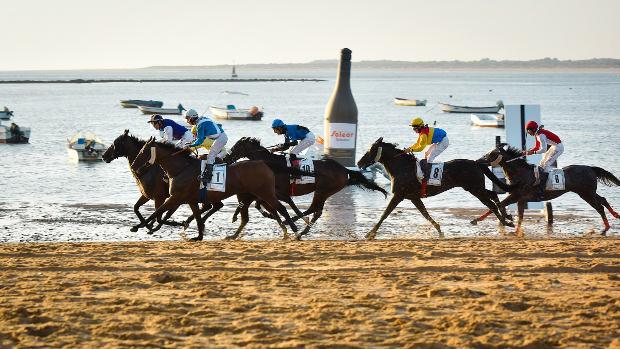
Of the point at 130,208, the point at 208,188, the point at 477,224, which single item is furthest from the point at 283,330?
the point at 130,208

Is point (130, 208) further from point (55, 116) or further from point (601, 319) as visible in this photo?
point (55, 116)

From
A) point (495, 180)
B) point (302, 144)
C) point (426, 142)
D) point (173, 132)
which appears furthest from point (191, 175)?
point (495, 180)

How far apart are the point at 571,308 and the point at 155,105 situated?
91431mm

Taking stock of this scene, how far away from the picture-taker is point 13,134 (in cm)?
4938

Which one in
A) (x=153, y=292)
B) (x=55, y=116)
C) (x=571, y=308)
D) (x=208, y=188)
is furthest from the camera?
(x=55, y=116)

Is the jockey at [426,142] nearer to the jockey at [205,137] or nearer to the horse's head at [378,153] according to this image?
the horse's head at [378,153]

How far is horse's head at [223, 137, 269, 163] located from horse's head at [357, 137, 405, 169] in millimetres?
1777

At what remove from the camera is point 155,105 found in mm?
99000

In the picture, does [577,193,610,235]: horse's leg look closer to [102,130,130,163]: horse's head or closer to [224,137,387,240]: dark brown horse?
[224,137,387,240]: dark brown horse

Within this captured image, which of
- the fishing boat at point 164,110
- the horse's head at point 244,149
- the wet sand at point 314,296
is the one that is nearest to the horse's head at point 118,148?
the horse's head at point 244,149

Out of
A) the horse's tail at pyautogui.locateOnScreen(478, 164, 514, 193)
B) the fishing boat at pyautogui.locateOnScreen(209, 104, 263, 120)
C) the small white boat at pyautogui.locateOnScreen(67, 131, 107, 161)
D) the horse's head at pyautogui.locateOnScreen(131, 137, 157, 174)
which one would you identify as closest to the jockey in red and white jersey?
the horse's tail at pyautogui.locateOnScreen(478, 164, 514, 193)

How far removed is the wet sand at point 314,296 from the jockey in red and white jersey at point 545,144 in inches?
153

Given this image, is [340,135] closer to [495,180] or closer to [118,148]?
[495,180]

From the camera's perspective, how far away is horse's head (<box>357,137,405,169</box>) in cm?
1781
